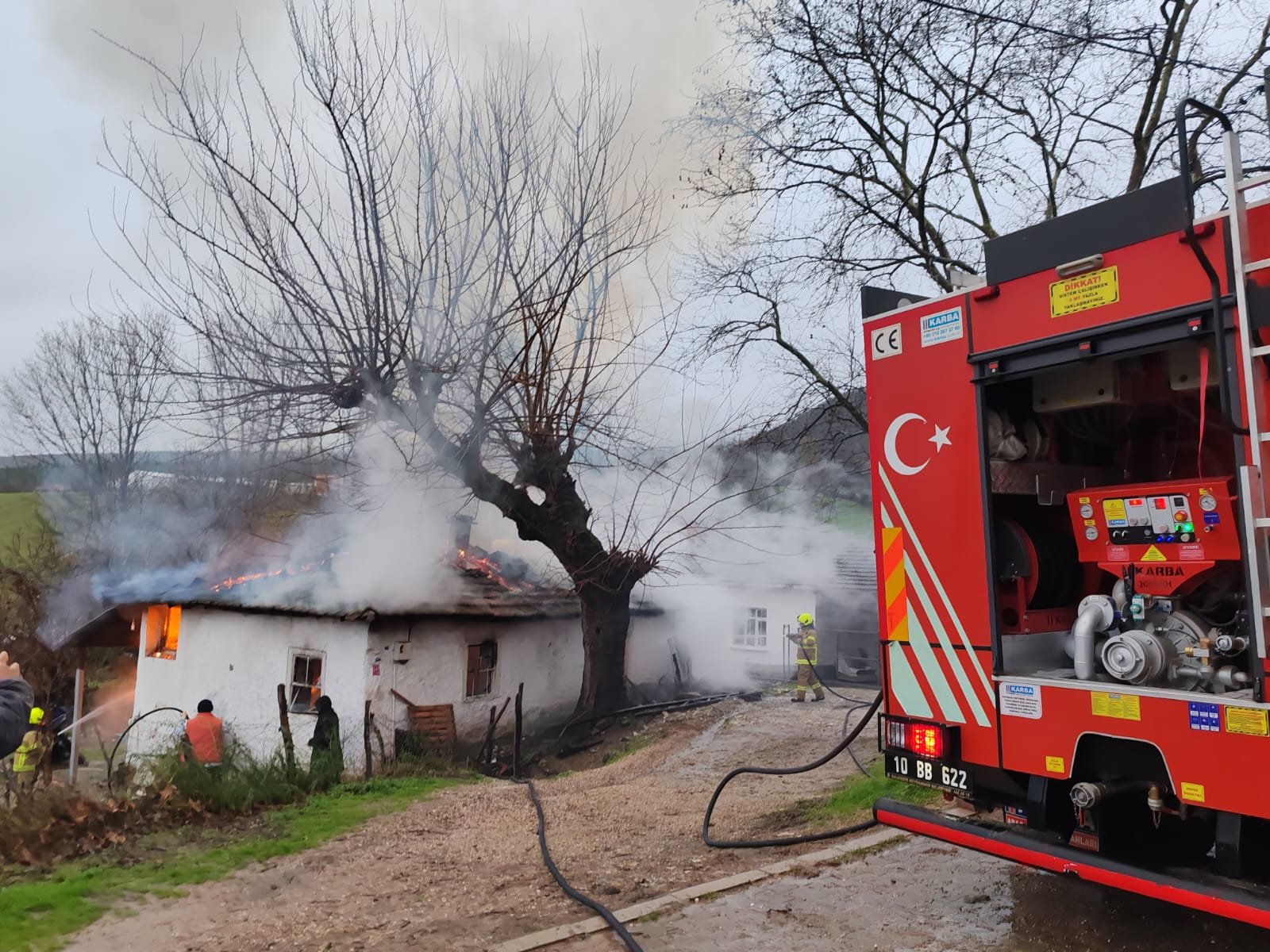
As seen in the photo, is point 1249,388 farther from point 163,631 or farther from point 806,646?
point 163,631

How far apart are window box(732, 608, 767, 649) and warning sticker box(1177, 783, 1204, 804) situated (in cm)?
1688

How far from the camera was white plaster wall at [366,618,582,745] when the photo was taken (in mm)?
12055

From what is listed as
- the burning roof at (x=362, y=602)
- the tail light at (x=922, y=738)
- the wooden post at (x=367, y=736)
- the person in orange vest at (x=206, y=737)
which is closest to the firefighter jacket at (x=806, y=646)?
the burning roof at (x=362, y=602)

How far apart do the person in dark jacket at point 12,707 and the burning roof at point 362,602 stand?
28.2ft

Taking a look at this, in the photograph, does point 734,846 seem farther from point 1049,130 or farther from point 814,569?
point 814,569

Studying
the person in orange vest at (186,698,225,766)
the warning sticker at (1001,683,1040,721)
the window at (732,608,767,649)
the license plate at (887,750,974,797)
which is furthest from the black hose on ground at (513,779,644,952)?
the window at (732,608,767,649)

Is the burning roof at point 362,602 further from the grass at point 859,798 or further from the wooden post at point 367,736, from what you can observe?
the grass at point 859,798

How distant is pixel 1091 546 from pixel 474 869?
14.1ft

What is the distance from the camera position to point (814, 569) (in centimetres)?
2091

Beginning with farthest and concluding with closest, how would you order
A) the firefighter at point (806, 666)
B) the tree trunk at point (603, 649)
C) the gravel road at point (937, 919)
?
the firefighter at point (806, 666) < the tree trunk at point (603, 649) < the gravel road at point (937, 919)

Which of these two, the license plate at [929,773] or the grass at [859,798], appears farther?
the grass at [859,798]

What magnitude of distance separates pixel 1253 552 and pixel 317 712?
1169 cm

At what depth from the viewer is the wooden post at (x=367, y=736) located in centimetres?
1039

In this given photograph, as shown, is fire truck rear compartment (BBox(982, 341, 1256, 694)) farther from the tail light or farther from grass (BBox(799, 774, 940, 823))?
grass (BBox(799, 774, 940, 823))
